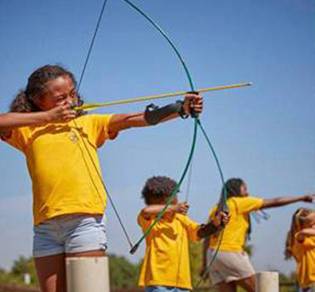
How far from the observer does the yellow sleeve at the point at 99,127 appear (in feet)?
9.11

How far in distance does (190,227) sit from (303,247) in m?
1.52

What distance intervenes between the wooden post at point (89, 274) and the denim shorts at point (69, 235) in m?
0.48

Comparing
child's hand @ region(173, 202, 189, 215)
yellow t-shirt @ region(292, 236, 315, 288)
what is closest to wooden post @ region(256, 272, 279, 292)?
child's hand @ region(173, 202, 189, 215)

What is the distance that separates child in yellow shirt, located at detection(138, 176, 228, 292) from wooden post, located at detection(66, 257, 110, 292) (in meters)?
2.06

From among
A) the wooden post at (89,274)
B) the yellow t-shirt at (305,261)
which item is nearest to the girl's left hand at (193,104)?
the wooden post at (89,274)

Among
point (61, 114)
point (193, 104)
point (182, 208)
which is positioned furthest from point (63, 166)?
point (182, 208)

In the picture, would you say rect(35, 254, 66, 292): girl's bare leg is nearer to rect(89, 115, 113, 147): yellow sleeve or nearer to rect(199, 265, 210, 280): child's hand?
rect(89, 115, 113, 147): yellow sleeve

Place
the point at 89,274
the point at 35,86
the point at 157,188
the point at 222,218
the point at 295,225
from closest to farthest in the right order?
the point at 89,274
the point at 35,86
the point at 222,218
the point at 157,188
the point at 295,225

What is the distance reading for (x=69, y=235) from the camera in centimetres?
258

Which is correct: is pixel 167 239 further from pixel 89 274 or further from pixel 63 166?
pixel 89 274

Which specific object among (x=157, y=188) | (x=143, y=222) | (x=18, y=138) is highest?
(x=18, y=138)

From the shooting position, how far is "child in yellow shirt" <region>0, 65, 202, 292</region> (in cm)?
259

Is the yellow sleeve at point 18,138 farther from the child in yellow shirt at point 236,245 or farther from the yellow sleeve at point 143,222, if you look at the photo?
the child in yellow shirt at point 236,245

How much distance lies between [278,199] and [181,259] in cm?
144
